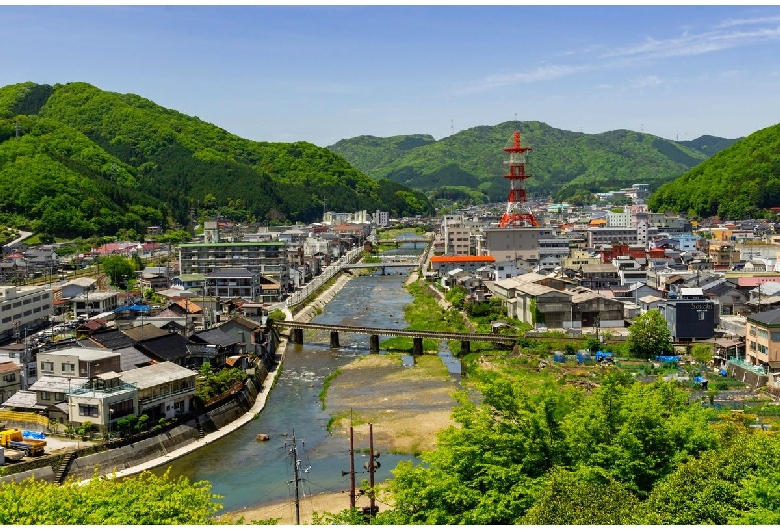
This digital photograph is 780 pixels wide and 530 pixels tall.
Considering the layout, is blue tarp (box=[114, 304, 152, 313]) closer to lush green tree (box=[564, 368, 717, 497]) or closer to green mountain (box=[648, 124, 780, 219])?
lush green tree (box=[564, 368, 717, 497])

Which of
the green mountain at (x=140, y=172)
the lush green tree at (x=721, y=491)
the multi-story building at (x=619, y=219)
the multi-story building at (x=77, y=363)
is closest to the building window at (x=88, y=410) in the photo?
the multi-story building at (x=77, y=363)

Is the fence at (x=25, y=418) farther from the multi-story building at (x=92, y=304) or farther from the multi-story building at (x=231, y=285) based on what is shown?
the multi-story building at (x=231, y=285)

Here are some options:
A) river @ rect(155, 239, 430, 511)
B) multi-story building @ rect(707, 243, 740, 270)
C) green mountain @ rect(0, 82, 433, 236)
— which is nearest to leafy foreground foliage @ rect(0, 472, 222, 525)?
river @ rect(155, 239, 430, 511)

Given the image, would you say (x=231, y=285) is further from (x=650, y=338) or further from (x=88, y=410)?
(x=88, y=410)

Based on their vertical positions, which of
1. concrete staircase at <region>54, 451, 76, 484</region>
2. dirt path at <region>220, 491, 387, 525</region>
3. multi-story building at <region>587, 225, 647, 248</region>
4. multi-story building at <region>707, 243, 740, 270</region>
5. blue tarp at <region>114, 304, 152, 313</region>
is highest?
multi-story building at <region>587, 225, 647, 248</region>

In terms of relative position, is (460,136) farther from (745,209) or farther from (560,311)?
(560,311)

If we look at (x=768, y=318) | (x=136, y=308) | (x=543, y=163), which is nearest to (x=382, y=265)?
(x=136, y=308)
